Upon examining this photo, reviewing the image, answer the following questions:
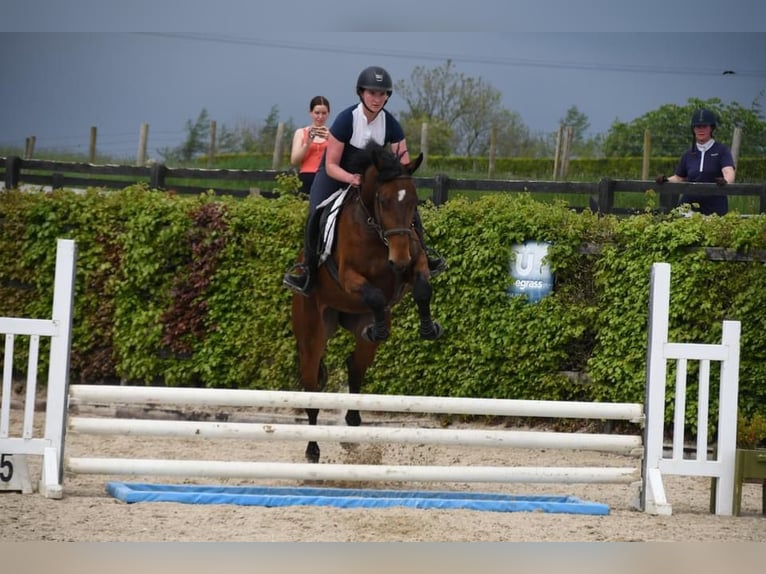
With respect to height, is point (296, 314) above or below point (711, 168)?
below

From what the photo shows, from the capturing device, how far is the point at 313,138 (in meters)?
7.48

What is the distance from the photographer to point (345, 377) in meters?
7.31

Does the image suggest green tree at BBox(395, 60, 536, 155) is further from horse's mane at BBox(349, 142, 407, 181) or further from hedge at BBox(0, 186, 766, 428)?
horse's mane at BBox(349, 142, 407, 181)

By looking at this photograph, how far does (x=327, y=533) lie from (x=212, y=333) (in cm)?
380

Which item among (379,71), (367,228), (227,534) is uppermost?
(379,71)

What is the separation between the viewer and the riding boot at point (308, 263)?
5648mm

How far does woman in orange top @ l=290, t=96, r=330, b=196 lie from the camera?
24.3 ft

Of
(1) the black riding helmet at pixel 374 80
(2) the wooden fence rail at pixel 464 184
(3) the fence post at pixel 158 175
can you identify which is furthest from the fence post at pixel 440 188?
(1) the black riding helmet at pixel 374 80

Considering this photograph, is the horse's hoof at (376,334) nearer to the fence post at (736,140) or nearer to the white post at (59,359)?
the white post at (59,359)

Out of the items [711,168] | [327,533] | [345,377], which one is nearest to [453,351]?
[345,377]

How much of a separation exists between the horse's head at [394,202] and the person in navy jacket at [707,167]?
339 cm

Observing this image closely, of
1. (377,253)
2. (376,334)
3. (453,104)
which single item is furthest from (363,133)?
(453,104)

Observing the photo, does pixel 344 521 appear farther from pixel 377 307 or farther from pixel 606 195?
pixel 606 195

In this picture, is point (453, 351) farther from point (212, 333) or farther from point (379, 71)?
point (379, 71)
